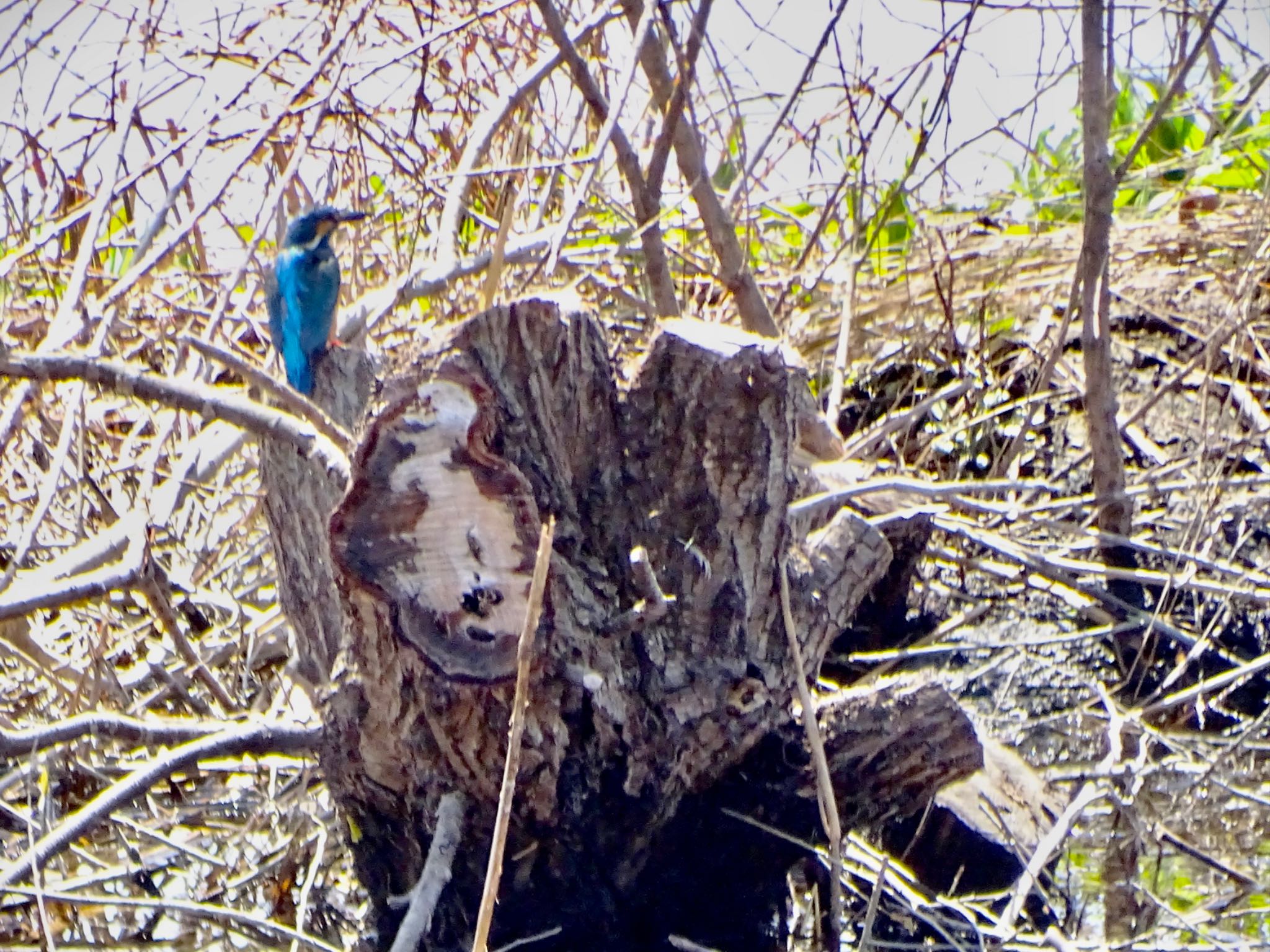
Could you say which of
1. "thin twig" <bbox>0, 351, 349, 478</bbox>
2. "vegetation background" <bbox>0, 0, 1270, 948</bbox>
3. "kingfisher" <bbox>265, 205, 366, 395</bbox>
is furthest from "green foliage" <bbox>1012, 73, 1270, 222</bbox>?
"thin twig" <bbox>0, 351, 349, 478</bbox>

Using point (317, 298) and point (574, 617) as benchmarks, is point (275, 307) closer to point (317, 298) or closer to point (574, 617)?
Result: point (317, 298)

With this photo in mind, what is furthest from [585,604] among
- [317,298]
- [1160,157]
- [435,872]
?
[1160,157]

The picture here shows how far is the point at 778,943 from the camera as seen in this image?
205cm

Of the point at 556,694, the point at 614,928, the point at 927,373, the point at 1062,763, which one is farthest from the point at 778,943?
the point at 927,373

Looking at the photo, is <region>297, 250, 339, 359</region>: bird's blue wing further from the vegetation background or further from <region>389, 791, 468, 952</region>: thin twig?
<region>389, 791, 468, 952</region>: thin twig

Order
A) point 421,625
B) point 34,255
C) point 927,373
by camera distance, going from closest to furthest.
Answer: point 421,625, point 34,255, point 927,373

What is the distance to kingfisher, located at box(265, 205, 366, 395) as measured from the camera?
3.35 metres

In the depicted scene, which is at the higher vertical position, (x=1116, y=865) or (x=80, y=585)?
(x=80, y=585)

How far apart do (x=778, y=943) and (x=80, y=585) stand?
4.03ft

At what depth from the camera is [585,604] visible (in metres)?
1.83

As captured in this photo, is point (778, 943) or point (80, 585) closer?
point (778, 943)

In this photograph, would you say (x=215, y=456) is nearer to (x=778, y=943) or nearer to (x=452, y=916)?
(x=452, y=916)

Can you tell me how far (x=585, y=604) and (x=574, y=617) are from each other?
0.03 meters

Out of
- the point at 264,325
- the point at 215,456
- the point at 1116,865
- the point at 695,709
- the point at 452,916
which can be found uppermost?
the point at 264,325
